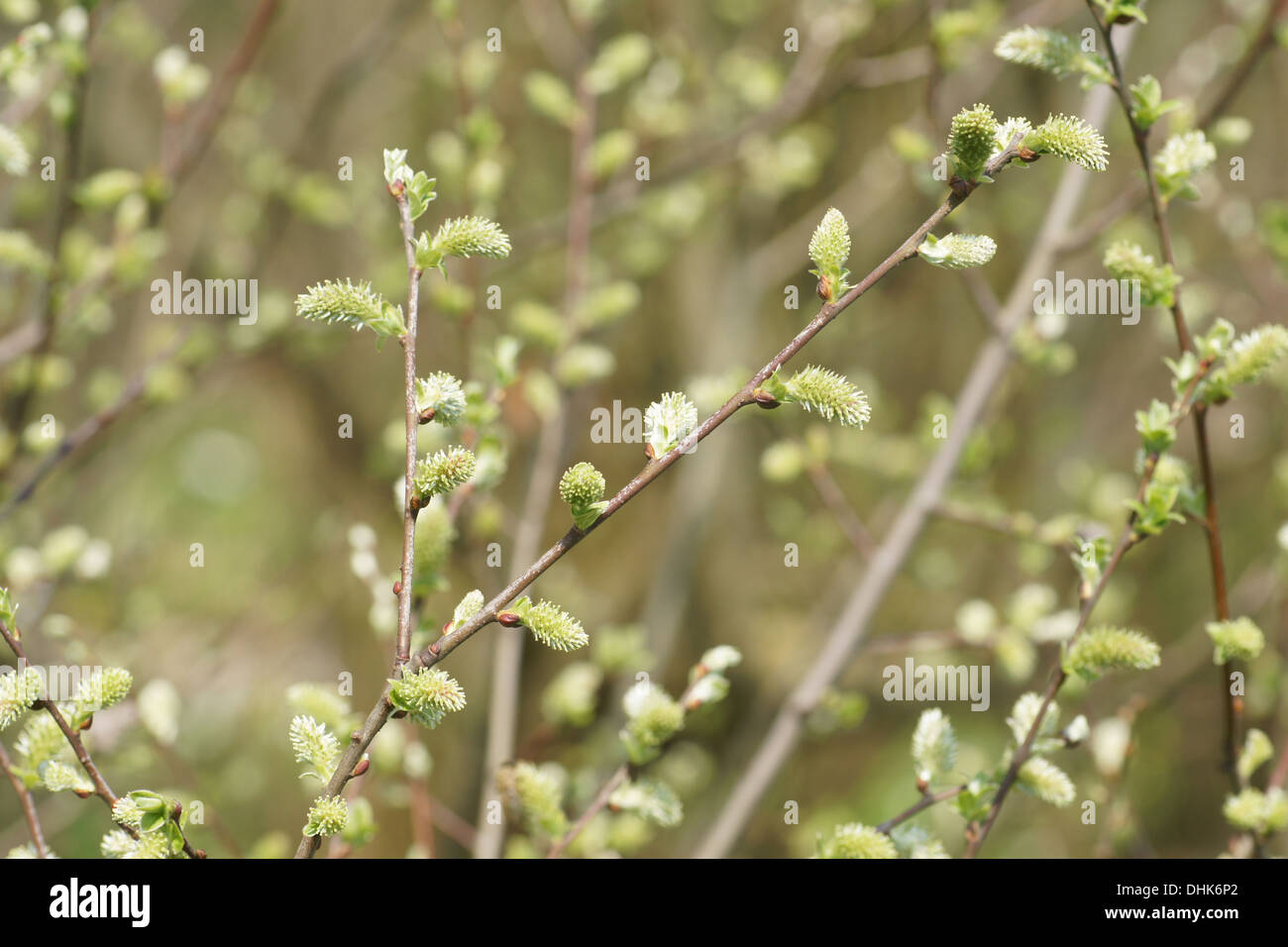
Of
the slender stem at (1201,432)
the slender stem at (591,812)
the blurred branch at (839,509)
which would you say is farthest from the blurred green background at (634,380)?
the slender stem at (591,812)

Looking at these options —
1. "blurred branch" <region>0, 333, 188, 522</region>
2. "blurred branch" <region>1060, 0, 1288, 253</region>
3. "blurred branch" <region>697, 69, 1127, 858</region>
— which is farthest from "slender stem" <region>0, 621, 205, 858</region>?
"blurred branch" <region>1060, 0, 1288, 253</region>

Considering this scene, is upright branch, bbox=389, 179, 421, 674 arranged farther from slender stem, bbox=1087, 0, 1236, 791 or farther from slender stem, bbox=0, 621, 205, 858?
slender stem, bbox=1087, 0, 1236, 791

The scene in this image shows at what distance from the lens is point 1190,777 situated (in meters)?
2.69

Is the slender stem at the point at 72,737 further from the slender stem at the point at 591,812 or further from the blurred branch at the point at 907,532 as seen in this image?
the blurred branch at the point at 907,532

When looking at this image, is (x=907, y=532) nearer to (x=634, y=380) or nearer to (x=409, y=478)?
(x=409, y=478)

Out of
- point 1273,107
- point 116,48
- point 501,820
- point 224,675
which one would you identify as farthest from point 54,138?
point 1273,107

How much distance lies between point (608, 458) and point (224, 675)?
4.00 ft

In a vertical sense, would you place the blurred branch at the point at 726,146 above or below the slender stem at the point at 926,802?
above

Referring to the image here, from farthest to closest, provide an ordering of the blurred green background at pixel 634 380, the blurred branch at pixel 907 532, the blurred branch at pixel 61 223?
the blurred green background at pixel 634 380, the blurred branch at pixel 907 532, the blurred branch at pixel 61 223

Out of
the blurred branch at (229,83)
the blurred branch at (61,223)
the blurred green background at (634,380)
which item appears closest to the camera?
the blurred branch at (61,223)

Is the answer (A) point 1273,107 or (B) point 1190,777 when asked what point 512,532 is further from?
(A) point 1273,107

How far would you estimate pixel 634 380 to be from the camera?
2.66 m

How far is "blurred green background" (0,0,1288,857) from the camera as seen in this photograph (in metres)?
1.71

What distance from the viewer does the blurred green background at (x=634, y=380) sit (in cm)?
171
